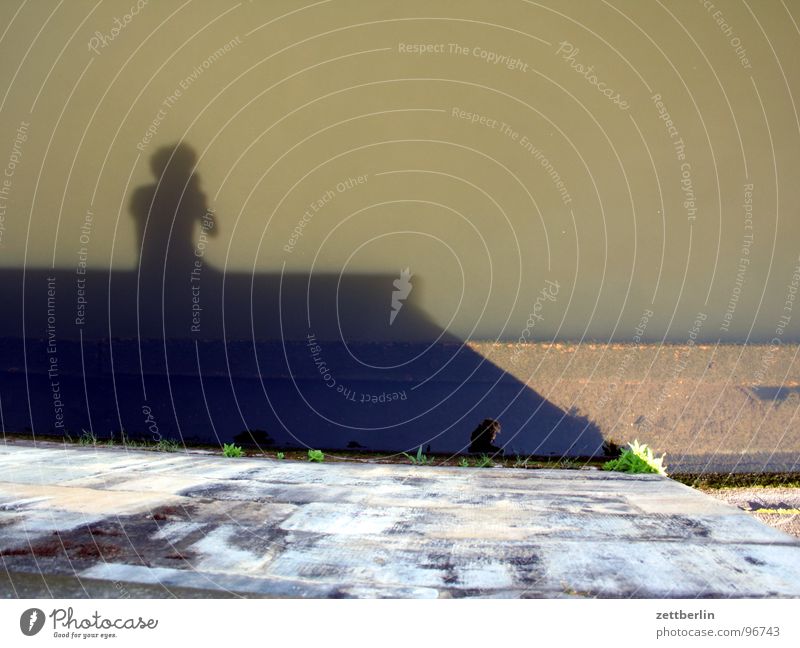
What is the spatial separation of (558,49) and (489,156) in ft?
4.50

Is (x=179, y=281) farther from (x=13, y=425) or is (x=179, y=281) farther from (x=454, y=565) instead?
(x=454, y=565)

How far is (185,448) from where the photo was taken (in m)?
5.92

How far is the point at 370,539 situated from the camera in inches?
114

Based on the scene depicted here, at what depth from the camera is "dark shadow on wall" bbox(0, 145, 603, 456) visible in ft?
20.7

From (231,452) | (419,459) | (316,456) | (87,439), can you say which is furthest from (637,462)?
(87,439)

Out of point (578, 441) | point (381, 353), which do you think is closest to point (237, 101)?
point (381, 353)

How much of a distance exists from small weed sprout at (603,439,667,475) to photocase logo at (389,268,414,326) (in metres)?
2.76

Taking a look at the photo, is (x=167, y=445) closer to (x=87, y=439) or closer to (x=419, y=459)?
(x=87, y=439)

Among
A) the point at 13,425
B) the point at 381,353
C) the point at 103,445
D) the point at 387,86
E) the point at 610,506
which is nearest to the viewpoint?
the point at 610,506

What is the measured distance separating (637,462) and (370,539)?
300 centimetres

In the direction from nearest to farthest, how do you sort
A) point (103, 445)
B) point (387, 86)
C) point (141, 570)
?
point (141, 570) < point (103, 445) < point (387, 86)
